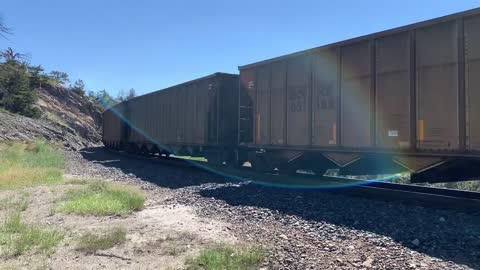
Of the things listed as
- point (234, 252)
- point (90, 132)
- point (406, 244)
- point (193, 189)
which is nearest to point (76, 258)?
point (234, 252)

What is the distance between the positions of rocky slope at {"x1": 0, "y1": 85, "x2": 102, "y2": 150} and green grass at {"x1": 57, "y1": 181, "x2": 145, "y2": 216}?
26.2 m

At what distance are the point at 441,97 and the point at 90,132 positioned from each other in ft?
193

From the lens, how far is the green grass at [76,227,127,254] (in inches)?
216

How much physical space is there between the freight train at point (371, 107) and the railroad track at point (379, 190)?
489 millimetres

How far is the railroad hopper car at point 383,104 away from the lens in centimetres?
750

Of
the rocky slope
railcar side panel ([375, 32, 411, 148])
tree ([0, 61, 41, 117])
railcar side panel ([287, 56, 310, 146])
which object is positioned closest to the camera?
railcar side panel ([375, 32, 411, 148])

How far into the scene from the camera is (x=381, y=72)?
29.3ft

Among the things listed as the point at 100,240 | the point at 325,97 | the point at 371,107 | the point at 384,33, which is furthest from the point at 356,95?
the point at 100,240

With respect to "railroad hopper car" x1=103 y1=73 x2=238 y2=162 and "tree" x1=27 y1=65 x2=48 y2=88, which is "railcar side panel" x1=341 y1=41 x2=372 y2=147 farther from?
"tree" x1=27 y1=65 x2=48 y2=88

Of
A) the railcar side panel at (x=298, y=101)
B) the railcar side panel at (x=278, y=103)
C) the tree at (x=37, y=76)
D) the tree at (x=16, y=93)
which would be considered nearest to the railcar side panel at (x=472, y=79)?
the railcar side panel at (x=298, y=101)

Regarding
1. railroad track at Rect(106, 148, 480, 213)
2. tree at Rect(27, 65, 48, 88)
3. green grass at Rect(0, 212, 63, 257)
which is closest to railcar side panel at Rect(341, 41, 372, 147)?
railroad track at Rect(106, 148, 480, 213)

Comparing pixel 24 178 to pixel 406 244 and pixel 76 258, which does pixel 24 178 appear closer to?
pixel 76 258

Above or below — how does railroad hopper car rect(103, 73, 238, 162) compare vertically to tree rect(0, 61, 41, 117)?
below

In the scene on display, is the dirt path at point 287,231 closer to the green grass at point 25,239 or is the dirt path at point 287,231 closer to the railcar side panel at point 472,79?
the green grass at point 25,239
